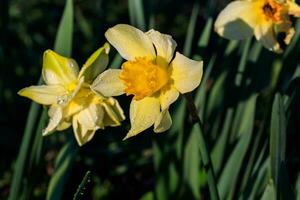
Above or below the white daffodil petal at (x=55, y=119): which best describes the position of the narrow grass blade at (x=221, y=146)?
below

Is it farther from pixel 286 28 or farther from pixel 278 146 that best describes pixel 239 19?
pixel 278 146

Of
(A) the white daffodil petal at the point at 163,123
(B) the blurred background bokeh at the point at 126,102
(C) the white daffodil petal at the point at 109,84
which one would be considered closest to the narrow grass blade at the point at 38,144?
(B) the blurred background bokeh at the point at 126,102

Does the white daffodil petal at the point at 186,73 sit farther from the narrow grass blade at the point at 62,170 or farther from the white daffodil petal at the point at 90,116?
the narrow grass blade at the point at 62,170

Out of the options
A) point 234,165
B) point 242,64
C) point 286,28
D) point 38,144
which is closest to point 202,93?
point 242,64

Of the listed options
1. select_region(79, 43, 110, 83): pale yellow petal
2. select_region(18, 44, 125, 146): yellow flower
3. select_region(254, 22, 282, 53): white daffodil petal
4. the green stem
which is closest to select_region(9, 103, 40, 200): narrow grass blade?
select_region(18, 44, 125, 146): yellow flower

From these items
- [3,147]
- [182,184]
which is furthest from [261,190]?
[3,147]

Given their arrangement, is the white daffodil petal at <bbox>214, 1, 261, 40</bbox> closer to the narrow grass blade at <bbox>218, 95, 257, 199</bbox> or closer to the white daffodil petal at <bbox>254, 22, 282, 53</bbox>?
the white daffodil petal at <bbox>254, 22, 282, 53</bbox>

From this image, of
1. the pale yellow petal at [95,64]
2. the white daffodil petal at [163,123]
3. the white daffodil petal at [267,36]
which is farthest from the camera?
the white daffodil petal at [267,36]
